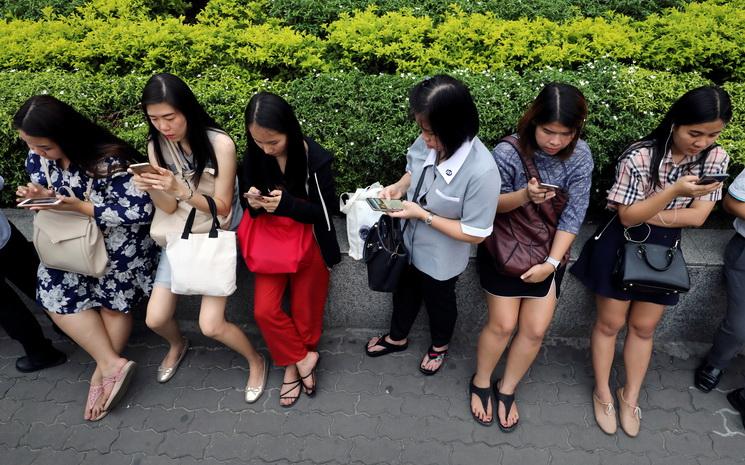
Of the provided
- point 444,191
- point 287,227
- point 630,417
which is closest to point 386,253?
point 444,191

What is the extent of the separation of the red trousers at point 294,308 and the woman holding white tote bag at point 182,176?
0.78 feet

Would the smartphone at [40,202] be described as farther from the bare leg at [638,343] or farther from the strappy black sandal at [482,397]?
the bare leg at [638,343]

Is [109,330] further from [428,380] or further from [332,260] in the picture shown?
[428,380]

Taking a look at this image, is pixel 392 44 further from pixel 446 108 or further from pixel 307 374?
pixel 307 374

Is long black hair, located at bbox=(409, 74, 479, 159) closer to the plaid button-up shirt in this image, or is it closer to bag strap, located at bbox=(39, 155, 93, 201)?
the plaid button-up shirt

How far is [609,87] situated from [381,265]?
230 cm

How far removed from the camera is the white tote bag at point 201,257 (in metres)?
3.02

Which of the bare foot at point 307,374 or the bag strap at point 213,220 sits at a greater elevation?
the bag strap at point 213,220

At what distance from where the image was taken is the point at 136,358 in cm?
383

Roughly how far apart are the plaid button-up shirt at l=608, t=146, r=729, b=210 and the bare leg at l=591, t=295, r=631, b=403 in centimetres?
68

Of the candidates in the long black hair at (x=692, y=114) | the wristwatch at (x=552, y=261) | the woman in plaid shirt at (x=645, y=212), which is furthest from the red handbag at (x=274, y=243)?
the long black hair at (x=692, y=114)

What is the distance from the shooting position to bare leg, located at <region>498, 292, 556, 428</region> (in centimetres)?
304

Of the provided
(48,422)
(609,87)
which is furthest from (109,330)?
(609,87)

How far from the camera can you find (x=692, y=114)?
8.26ft
